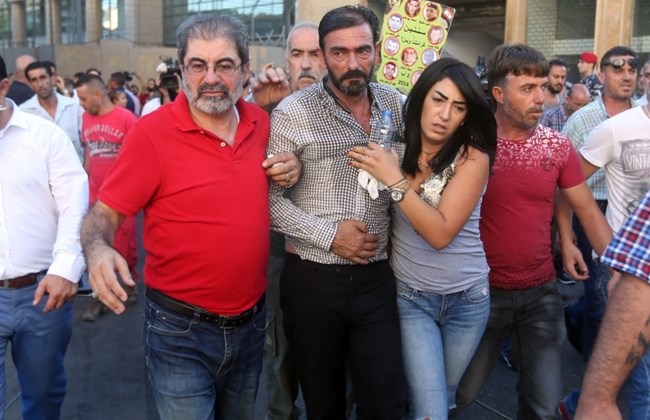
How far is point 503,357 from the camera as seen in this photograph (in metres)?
5.59

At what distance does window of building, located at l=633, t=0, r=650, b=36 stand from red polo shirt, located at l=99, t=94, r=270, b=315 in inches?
565

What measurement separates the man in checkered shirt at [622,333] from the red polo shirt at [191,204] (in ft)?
4.77

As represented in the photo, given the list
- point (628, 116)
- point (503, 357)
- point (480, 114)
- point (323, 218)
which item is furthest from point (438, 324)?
point (503, 357)

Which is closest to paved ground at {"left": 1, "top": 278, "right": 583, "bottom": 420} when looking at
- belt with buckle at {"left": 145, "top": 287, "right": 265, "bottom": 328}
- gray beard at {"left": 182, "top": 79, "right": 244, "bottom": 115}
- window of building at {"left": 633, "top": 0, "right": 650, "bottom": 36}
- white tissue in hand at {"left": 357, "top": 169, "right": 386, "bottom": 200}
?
belt with buckle at {"left": 145, "top": 287, "right": 265, "bottom": 328}

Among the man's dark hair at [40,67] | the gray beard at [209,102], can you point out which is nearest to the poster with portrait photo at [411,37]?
the gray beard at [209,102]

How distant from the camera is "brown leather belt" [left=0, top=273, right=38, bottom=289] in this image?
10.7ft

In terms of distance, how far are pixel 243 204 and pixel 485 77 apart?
6.26ft

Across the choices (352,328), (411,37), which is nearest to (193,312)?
(352,328)

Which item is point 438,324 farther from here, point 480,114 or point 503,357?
point 503,357

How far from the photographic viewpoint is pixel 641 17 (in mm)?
14961

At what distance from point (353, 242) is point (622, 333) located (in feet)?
4.45

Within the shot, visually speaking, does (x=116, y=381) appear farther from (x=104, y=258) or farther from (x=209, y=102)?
(x=209, y=102)

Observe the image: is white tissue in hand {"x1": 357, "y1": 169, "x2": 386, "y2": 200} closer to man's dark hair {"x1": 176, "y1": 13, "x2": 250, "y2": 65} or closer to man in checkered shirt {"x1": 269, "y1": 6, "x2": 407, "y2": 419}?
man in checkered shirt {"x1": 269, "y1": 6, "x2": 407, "y2": 419}

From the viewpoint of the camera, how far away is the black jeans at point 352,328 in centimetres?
317
